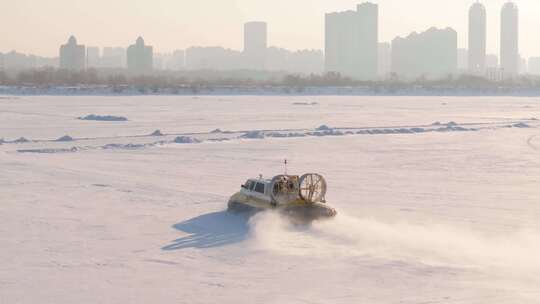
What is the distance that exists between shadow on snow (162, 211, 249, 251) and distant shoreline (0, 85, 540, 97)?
2293 inches

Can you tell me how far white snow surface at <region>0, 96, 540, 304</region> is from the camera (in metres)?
9.84

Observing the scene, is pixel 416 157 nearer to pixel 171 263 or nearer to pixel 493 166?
pixel 493 166

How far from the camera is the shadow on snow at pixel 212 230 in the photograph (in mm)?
12273

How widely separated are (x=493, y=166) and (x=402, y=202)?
7.04 metres

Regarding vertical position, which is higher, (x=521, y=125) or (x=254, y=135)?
(x=521, y=125)

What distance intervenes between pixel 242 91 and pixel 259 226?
71.6 metres

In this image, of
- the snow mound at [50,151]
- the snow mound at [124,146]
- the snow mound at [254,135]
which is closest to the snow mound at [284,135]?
the snow mound at [254,135]

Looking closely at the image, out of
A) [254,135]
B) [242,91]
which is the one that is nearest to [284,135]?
[254,135]

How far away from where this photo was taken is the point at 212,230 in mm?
13289

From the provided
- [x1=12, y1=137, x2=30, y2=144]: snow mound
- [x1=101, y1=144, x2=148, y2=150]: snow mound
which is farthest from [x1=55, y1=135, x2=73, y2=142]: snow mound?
[x1=101, y1=144, x2=148, y2=150]: snow mound

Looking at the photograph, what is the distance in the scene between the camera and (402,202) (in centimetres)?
1602

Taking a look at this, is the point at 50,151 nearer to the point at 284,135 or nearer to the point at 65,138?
the point at 65,138

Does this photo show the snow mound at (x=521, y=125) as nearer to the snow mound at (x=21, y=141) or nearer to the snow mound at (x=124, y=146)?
the snow mound at (x=124, y=146)

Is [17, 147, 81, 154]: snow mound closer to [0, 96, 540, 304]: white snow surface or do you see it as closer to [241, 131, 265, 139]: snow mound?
[0, 96, 540, 304]: white snow surface
